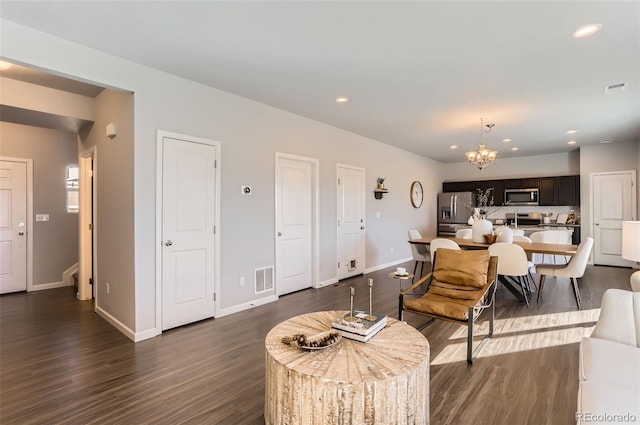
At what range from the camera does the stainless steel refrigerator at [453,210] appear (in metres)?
8.88

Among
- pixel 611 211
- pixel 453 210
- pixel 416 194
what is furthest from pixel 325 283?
pixel 611 211

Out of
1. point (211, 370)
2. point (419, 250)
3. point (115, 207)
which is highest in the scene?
point (115, 207)

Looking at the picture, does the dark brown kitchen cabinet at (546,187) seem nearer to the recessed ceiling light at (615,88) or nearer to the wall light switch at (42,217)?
the recessed ceiling light at (615,88)

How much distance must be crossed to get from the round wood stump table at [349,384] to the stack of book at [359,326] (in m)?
0.06

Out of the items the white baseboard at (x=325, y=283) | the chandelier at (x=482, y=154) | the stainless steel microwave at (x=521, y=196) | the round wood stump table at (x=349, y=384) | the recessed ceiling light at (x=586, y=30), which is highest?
the recessed ceiling light at (x=586, y=30)

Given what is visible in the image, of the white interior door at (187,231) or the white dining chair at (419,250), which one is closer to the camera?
the white interior door at (187,231)

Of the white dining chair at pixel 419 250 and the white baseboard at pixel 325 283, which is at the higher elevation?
the white dining chair at pixel 419 250

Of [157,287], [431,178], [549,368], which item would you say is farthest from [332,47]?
[431,178]

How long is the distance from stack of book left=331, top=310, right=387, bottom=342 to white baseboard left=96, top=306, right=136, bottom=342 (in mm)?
2293

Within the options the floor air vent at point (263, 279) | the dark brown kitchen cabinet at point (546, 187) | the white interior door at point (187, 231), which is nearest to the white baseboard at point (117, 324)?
the white interior door at point (187, 231)

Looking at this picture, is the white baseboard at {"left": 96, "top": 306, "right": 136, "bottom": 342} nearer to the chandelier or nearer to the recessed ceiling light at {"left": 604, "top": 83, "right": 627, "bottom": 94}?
the chandelier

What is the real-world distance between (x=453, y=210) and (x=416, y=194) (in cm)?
157

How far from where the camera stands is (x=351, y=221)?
19.6 ft

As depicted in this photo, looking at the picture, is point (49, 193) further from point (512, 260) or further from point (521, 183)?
point (521, 183)
